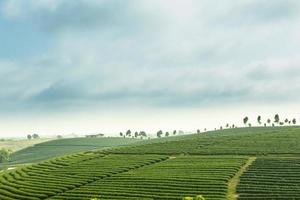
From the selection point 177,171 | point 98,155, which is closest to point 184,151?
point 98,155

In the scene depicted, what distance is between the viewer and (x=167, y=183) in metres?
82.6

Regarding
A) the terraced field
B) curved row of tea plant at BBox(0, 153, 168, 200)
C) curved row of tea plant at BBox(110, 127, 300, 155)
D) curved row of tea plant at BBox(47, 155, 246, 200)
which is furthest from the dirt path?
curved row of tea plant at BBox(0, 153, 168, 200)

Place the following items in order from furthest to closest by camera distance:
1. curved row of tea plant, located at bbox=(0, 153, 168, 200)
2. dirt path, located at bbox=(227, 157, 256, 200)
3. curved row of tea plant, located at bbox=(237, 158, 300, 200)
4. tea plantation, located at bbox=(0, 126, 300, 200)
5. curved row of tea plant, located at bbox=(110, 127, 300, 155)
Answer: curved row of tea plant, located at bbox=(110, 127, 300, 155) < curved row of tea plant, located at bbox=(0, 153, 168, 200) < tea plantation, located at bbox=(0, 126, 300, 200) < dirt path, located at bbox=(227, 157, 256, 200) < curved row of tea plant, located at bbox=(237, 158, 300, 200)

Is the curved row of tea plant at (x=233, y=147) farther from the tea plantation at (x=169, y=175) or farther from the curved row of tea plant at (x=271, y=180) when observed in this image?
the curved row of tea plant at (x=271, y=180)

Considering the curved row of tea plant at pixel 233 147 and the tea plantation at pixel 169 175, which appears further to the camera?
the curved row of tea plant at pixel 233 147

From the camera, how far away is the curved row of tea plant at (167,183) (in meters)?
75.9

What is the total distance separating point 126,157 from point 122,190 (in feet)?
133

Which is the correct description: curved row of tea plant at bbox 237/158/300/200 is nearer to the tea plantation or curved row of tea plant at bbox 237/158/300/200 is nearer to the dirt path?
the tea plantation

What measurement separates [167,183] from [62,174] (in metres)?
27.1

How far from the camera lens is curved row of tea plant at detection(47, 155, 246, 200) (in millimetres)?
75938

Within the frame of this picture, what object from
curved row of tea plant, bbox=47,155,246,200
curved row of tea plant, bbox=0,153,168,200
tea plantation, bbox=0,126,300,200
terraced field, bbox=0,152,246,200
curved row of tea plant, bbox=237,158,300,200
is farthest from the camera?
curved row of tea plant, bbox=0,153,168,200

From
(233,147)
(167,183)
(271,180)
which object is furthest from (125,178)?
(233,147)

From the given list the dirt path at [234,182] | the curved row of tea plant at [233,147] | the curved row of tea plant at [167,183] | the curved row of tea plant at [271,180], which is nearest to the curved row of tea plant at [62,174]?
the curved row of tea plant at [167,183]

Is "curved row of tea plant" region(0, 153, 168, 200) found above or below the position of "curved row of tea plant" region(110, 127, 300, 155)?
below
